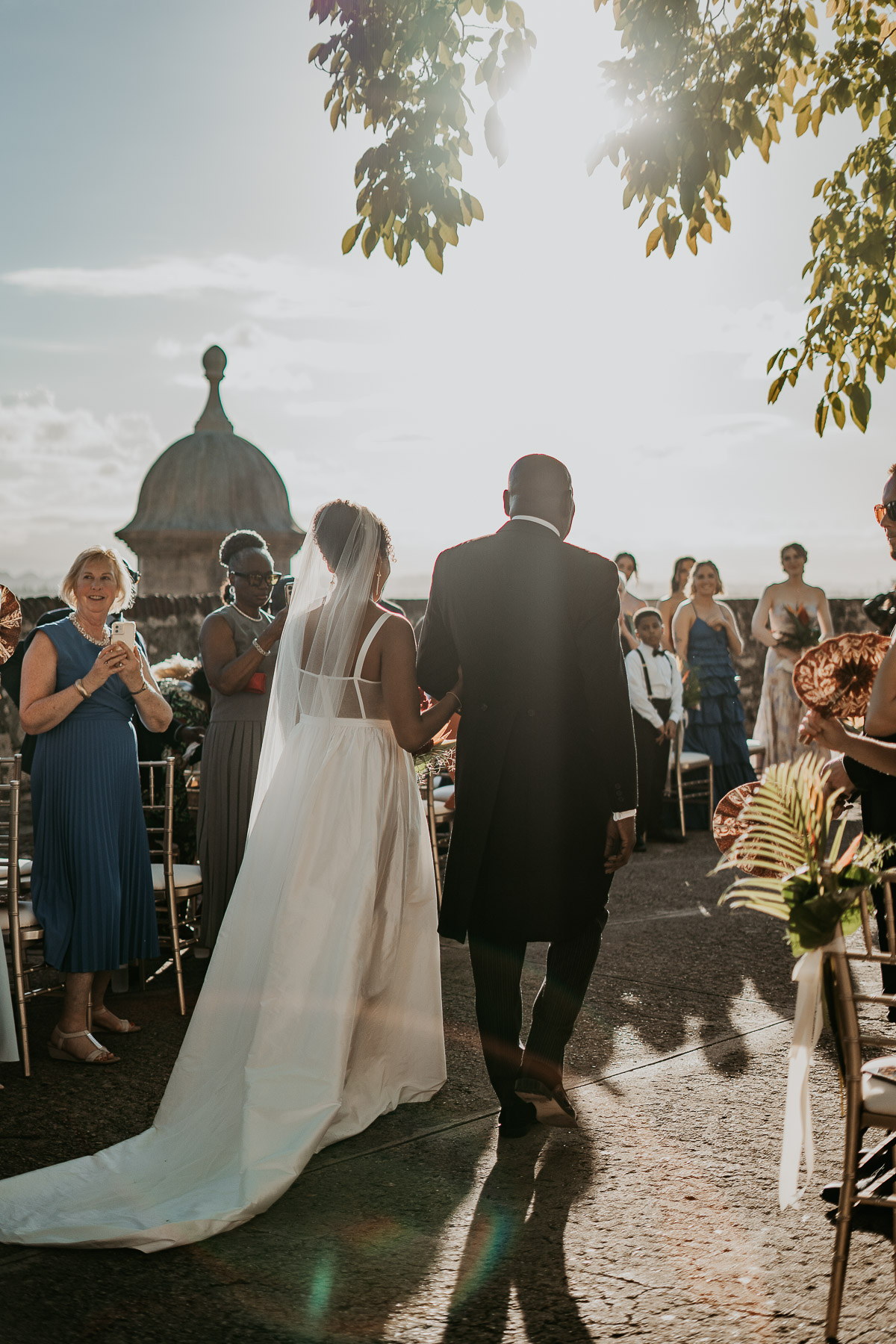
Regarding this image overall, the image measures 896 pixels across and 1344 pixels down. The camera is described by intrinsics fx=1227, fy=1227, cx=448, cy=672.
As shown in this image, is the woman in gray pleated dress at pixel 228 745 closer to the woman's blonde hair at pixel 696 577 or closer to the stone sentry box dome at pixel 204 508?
the woman's blonde hair at pixel 696 577

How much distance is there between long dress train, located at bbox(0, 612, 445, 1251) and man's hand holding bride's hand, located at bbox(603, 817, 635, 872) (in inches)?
28.4

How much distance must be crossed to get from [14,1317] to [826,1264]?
1.95 meters

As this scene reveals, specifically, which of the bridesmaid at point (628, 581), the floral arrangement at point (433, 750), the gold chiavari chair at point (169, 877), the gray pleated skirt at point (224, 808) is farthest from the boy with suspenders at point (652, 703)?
the gray pleated skirt at point (224, 808)

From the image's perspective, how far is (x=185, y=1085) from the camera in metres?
3.99

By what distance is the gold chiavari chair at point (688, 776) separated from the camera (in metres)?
10.2

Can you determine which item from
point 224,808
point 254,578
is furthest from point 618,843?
point 254,578

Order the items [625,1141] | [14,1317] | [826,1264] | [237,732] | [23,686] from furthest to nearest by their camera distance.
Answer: [237,732], [23,686], [625,1141], [826,1264], [14,1317]

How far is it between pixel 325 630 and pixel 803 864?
6.87 feet

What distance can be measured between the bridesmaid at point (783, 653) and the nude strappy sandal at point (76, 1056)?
7576mm

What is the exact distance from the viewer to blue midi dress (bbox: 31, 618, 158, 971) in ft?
16.1

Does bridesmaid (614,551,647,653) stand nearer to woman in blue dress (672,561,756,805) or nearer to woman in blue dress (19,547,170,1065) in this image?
woman in blue dress (672,561,756,805)

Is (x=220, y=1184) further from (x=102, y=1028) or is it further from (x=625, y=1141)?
(x=102, y=1028)

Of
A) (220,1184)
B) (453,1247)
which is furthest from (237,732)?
(453,1247)

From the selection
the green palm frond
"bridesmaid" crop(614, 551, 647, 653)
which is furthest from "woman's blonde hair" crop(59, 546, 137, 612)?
"bridesmaid" crop(614, 551, 647, 653)
